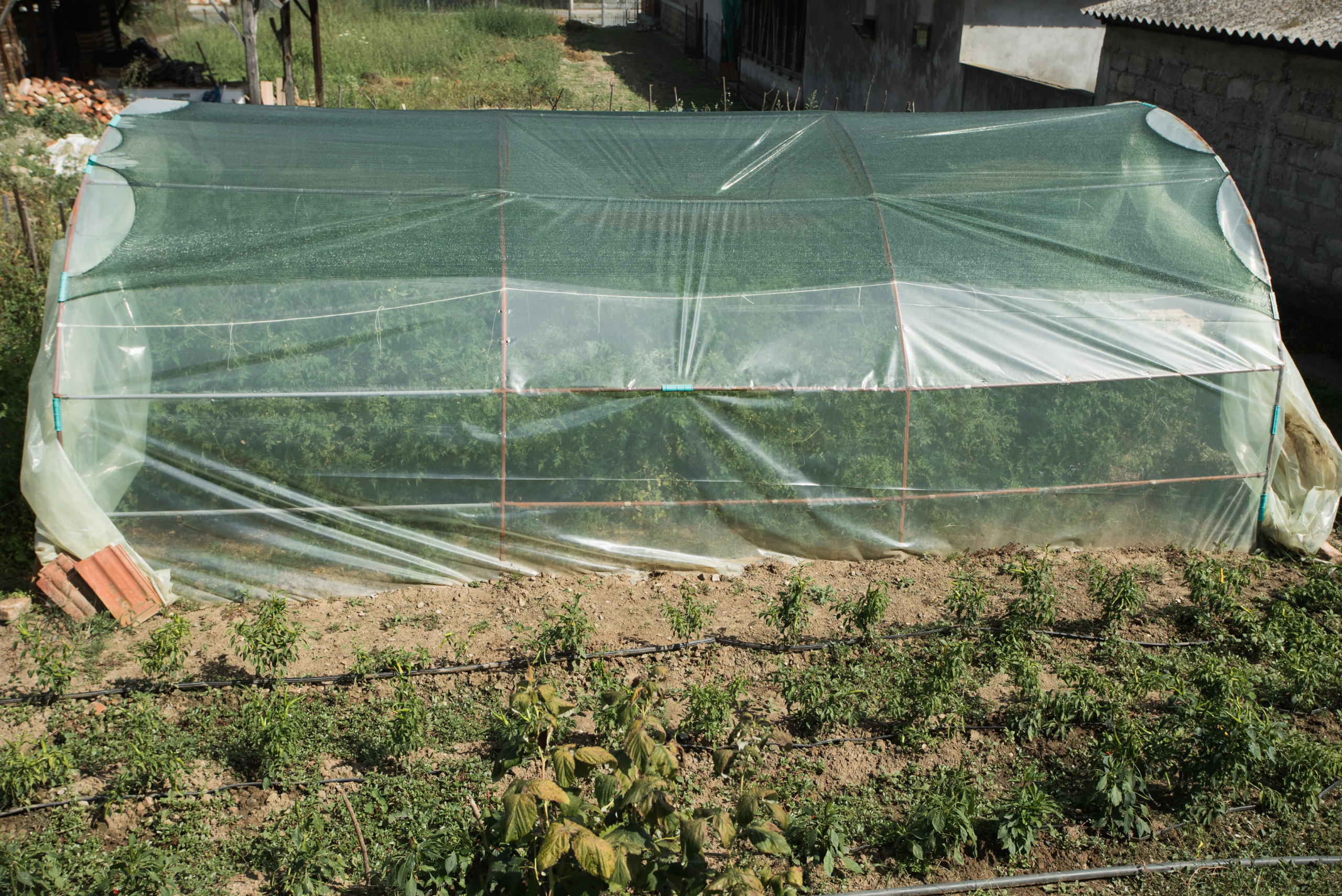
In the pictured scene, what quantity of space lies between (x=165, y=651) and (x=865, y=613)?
167 inches

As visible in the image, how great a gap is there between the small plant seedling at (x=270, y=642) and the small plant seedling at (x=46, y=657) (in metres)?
0.89

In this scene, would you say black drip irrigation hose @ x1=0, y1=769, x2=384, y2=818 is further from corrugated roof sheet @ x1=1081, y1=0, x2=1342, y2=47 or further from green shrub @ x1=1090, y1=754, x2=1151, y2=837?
corrugated roof sheet @ x1=1081, y1=0, x2=1342, y2=47

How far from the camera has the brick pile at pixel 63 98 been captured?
1769 cm

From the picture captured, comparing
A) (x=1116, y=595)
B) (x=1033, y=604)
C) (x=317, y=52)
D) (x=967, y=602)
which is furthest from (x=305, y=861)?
(x=317, y=52)

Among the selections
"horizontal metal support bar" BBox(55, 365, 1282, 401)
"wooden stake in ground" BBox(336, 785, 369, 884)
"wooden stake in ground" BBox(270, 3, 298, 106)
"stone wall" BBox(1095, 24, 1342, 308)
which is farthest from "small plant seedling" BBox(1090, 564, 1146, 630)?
"wooden stake in ground" BBox(270, 3, 298, 106)

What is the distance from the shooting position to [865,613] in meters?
6.54

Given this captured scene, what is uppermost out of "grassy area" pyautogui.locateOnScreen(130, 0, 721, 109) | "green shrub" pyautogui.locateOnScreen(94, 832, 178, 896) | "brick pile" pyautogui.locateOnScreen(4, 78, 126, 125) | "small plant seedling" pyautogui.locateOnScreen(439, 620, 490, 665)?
"grassy area" pyautogui.locateOnScreen(130, 0, 721, 109)

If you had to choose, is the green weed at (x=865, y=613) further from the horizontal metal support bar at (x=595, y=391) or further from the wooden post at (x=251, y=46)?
the wooden post at (x=251, y=46)

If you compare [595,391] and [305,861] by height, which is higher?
[595,391]

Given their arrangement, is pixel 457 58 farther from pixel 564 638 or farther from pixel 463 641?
pixel 564 638

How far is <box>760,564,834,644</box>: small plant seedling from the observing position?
21.2 ft

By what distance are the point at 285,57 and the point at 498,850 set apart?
48.4 feet

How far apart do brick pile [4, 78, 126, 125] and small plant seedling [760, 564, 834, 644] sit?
→ 53.3ft

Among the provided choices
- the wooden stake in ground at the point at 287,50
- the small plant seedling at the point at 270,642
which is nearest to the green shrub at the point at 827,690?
the small plant seedling at the point at 270,642
